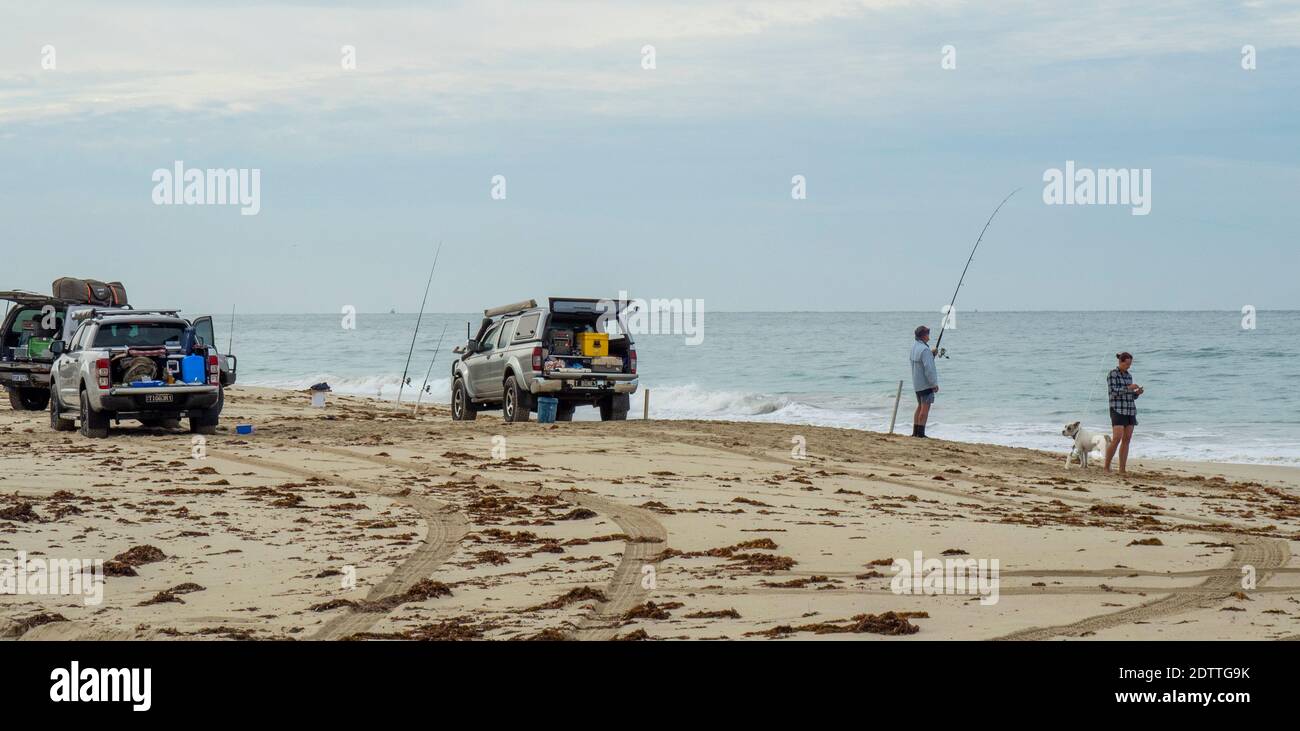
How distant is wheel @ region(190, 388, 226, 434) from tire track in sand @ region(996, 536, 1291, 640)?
533 inches

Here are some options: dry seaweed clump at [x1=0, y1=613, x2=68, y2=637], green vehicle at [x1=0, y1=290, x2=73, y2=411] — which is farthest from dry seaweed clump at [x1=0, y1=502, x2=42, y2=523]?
green vehicle at [x1=0, y1=290, x2=73, y2=411]

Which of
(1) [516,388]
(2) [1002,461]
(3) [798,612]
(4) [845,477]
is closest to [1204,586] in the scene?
(3) [798,612]

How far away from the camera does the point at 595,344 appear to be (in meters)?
19.7

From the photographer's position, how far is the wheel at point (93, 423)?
17375mm

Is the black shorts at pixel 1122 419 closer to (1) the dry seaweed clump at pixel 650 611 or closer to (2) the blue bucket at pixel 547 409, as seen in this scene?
(2) the blue bucket at pixel 547 409

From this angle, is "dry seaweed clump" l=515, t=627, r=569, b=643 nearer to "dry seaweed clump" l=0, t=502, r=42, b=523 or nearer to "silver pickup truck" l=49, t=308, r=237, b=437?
"dry seaweed clump" l=0, t=502, r=42, b=523

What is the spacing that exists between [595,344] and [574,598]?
12438 millimetres

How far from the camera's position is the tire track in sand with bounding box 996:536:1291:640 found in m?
6.43

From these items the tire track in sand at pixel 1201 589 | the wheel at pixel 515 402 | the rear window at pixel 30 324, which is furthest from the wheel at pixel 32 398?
the tire track in sand at pixel 1201 589

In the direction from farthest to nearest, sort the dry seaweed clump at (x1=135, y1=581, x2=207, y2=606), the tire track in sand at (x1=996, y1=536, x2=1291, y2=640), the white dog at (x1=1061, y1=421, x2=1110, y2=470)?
the white dog at (x1=1061, y1=421, x2=1110, y2=470) → the dry seaweed clump at (x1=135, y1=581, x2=207, y2=606) → the tire track in sand at (x1=996, y1=536, x2=1291, y2=640)

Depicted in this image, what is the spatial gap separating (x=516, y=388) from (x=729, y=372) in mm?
28158

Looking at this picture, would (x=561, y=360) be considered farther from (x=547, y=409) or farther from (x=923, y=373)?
(x=923, y=373)

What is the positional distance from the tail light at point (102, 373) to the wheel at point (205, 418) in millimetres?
1248
